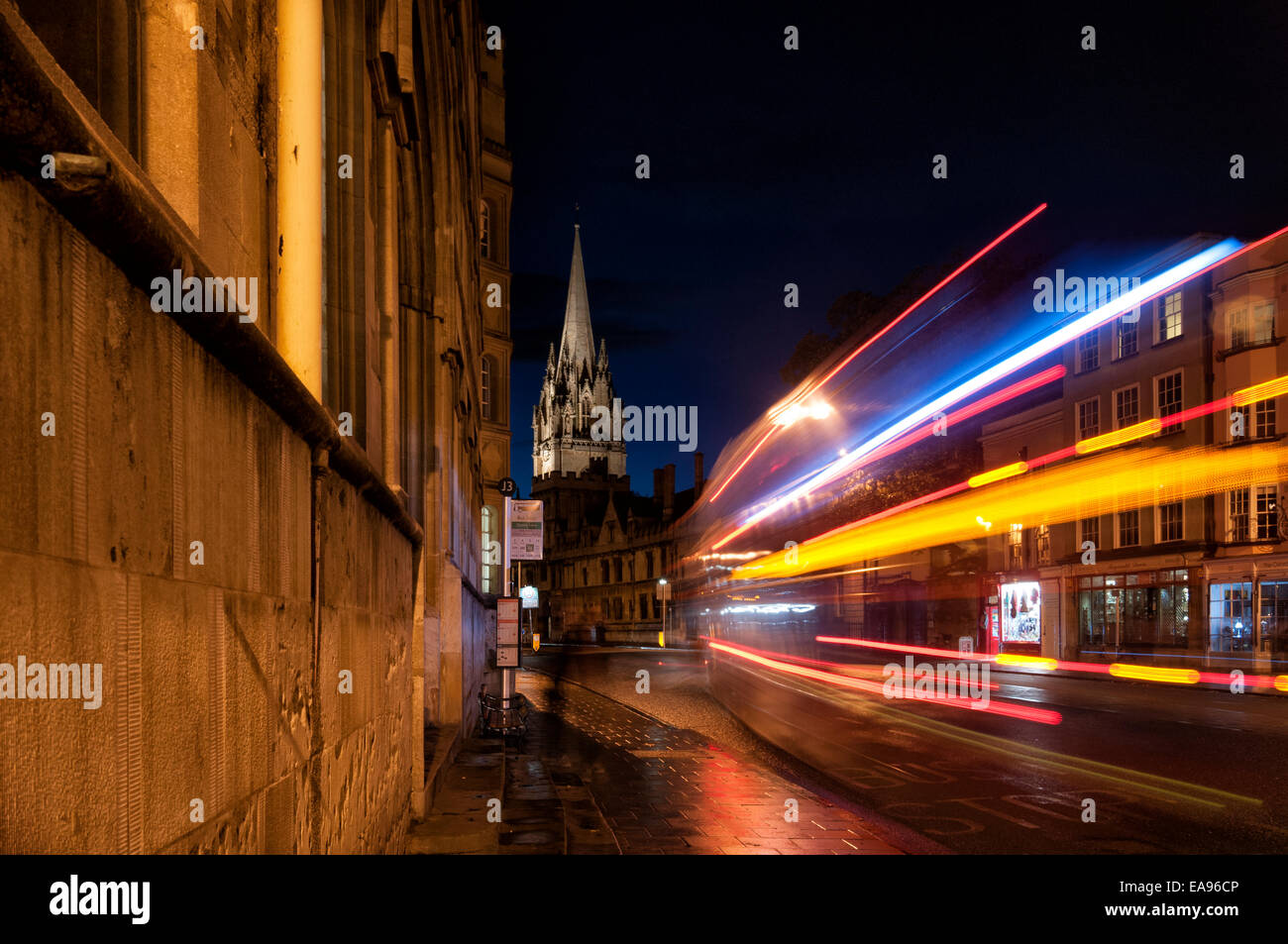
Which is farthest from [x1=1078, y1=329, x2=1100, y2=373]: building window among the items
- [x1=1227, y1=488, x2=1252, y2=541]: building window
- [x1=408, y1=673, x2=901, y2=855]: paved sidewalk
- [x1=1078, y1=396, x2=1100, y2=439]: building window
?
[x1=408, y1=673, x2=901, y2=855]: paved sidewalk

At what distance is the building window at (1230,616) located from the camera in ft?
97.3

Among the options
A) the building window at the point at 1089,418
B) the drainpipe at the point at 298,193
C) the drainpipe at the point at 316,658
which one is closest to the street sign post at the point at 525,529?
the drainpipe at the point at 298,193

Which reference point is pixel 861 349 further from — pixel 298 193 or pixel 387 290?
pixel 298 193

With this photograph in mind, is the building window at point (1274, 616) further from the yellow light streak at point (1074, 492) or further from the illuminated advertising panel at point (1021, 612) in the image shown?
the illuminated advertising panel at point (1021, 612)

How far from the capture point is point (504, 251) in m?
34.7

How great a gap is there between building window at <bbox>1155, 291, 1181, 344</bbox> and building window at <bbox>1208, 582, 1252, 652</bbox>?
8.60m

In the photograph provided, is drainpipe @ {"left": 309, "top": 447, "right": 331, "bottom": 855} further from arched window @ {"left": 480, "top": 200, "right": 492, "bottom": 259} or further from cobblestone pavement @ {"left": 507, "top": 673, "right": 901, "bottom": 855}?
arched window @ {"left": 480, "top": 200, "right": 492, "bottom": 259}

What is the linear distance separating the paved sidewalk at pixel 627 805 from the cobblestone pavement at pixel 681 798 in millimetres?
14

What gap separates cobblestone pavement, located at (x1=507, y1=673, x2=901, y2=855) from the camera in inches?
342

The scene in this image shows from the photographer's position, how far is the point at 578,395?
13562 centimetres
